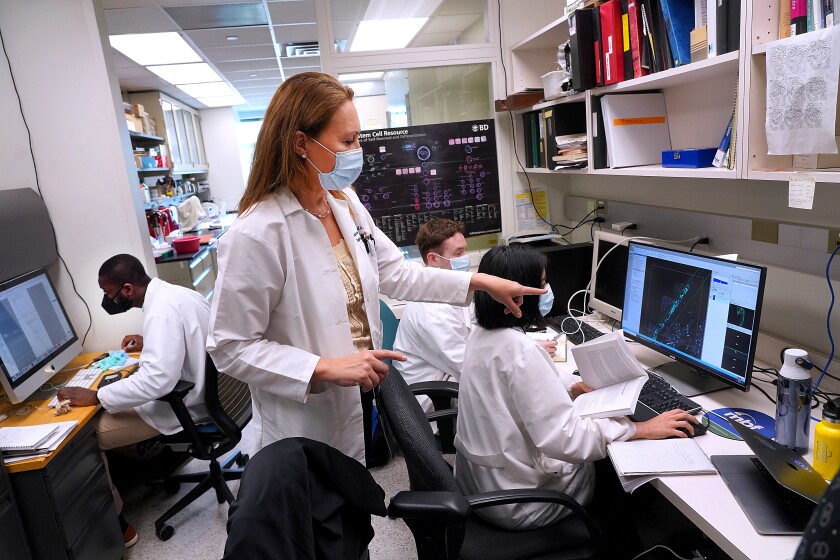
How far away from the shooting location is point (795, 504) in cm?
107

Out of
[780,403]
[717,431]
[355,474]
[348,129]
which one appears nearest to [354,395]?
[355,474]

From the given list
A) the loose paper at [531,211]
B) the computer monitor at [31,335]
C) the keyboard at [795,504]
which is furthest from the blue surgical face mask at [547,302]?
the computer monitor at [31,335]

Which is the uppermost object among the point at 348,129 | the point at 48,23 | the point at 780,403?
the point at 48,23

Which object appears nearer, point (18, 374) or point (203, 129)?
point (18, 374)

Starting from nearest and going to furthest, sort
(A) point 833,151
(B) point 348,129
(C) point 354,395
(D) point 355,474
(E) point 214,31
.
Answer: (D) point 355,474
(A) point 833,151
(B) point 348,129
(C) point 354,395
(E) point 214,31

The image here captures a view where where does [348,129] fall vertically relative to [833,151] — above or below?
above

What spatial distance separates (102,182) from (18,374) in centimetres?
102

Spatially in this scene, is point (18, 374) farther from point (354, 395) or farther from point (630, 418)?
point (630, 418)

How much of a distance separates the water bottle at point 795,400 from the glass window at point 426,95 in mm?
2264

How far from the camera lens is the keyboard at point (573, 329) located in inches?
85.5

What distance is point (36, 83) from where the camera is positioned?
2.52m

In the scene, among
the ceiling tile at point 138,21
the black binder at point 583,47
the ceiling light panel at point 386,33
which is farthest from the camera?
the ceiling tile at point 138,21

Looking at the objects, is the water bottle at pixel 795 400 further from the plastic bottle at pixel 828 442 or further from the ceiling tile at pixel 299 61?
the ceiling tile at pixel 299 61

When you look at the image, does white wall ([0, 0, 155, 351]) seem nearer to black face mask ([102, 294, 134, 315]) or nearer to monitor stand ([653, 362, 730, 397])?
black face mask ([102, 294, 134, 315])
